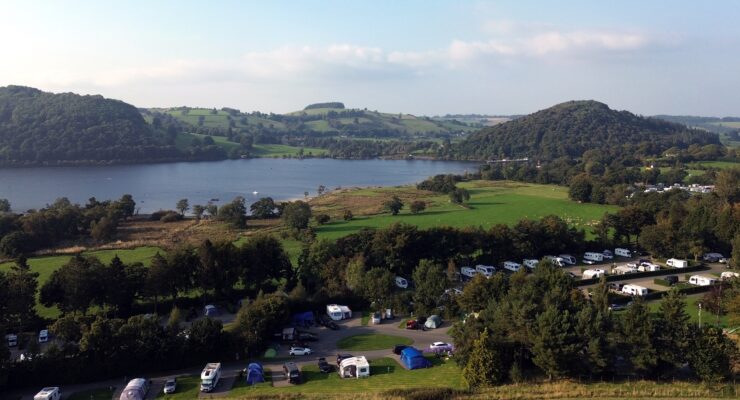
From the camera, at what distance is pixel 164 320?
2483 centimetres

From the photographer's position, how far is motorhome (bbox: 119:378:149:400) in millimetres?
16656

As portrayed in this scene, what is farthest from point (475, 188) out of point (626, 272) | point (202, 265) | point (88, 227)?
point (202, 265)

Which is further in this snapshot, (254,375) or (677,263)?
(677,263)

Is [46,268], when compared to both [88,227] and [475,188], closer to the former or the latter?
[88,227]

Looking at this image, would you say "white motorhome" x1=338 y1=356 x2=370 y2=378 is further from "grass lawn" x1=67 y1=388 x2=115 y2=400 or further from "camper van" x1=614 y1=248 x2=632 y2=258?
"camper van" x1=614 y1=248 x2=632 y2=258

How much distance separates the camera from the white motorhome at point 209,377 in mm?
17359

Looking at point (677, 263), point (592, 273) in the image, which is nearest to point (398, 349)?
point (592, 273)

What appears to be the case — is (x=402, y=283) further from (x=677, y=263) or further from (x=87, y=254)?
(x=87, y=254)

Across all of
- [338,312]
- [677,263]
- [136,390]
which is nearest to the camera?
[136,390]

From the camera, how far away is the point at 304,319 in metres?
24.5

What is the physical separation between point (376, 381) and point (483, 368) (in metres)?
3.67

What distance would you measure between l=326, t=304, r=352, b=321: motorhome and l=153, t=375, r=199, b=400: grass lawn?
7.85 m

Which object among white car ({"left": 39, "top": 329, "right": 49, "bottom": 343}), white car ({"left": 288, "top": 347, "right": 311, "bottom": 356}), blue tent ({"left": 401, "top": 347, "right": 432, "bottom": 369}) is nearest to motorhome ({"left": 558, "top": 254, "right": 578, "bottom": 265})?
blue tent ({"left": 401, "top": 347, "right": 432, "bottom": 369})

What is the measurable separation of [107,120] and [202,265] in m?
128
